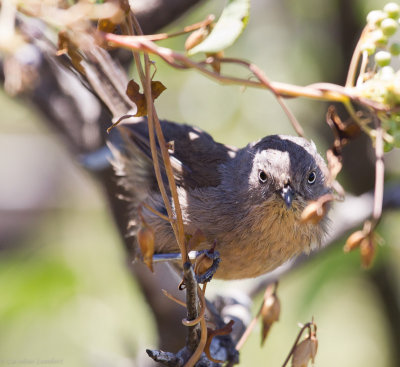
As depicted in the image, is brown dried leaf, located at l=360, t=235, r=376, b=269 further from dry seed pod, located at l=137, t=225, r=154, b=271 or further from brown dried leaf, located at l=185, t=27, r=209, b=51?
brown dried leaf, located at l=185, t=27, r=209, b=51

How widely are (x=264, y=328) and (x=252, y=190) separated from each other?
0.95 meters

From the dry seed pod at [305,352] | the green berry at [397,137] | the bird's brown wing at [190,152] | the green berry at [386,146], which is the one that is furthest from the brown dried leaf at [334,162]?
the bird's brown wing at [190,152]

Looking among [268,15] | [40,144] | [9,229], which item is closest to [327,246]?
[268,15]

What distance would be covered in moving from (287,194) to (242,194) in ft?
1.46

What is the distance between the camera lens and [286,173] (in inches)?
124

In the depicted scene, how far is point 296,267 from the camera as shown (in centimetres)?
475

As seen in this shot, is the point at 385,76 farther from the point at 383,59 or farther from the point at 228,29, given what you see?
the point at 228,29

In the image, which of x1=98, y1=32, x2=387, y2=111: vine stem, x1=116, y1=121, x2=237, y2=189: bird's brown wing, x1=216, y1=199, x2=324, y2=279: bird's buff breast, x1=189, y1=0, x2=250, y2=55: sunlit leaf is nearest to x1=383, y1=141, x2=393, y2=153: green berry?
x1=98, y1=32, x2=387, y2=111: vine stem

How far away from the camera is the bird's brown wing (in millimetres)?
3654

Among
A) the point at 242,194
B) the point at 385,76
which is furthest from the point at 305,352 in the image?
the point at 242,194

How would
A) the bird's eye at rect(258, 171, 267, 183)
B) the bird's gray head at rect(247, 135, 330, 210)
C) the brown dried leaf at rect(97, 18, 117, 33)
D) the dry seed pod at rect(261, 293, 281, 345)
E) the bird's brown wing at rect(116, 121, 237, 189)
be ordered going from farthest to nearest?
the bird's brown wing at rect(116, 121, 237, 189) → the bird's eye at rect(258, 171, 267, 183) → the bird's gray head at rect(247, 135, 330, 210) → the dry seed pod at rect(261, 293, 281, 345) → the brown dried leaf at rect(97, 18, 117, 33)

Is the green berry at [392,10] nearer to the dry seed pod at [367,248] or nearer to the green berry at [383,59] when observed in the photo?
the green berry at [383,59]

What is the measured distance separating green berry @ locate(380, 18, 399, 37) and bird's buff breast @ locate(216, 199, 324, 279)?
160cm

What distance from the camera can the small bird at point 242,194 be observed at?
10.6 feet
